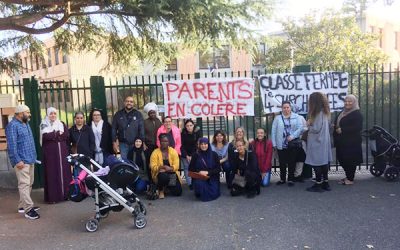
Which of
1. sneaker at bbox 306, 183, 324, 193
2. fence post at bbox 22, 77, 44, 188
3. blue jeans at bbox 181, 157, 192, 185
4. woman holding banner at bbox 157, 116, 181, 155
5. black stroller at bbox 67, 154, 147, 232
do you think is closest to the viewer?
black stroller at bbox 67, 154, 147, 232

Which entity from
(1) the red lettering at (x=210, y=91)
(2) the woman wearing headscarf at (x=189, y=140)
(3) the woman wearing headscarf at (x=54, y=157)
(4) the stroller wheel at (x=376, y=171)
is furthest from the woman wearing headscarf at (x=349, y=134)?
(3) the woman wearing headscarf at (x=54, y=157)

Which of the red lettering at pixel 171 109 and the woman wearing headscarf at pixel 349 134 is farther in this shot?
the red lettering at pixel 171 109

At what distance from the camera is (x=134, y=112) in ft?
23.9

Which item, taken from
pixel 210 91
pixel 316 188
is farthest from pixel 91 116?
pixel 316 188

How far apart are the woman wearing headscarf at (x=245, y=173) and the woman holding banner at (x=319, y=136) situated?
946 mm

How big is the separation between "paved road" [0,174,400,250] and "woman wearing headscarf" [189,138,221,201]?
0.55ft

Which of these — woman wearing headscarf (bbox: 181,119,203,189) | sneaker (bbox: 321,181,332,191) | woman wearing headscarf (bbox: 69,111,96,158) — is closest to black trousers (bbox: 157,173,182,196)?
woman wearing headscarf (bbox: 181,119,203,189)

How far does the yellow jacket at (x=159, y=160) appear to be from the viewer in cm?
695

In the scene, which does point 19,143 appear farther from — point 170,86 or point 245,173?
point 245,173

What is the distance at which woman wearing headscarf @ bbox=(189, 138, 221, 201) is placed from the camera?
6.73m

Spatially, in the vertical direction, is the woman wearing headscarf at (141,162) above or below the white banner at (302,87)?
below

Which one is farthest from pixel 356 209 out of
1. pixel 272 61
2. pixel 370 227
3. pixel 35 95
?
pixel 272 61

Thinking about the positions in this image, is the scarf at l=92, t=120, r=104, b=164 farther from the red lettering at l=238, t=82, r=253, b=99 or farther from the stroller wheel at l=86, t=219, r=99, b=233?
the red lettering at l=238, t=82, r=253, b=99

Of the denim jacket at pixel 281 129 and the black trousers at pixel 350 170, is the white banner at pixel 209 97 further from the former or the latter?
the black trousers at pixel 350 170
